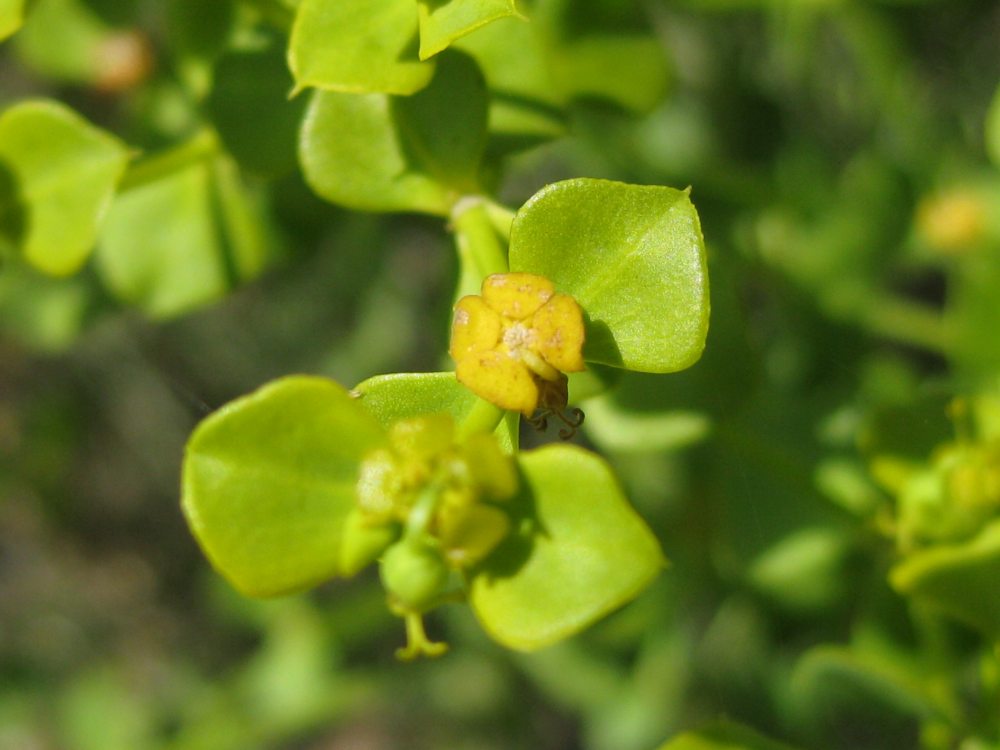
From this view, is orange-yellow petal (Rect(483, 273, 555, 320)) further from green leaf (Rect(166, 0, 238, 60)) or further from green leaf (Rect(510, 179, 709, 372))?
green leaf (Rect(166, 0, 238, 60))

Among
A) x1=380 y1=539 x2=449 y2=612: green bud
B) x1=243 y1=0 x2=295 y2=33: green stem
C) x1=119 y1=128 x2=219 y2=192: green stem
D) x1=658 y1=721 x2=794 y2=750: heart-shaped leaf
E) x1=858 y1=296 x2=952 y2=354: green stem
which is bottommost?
x1=858 y1=296 x2=952 y2=354: green stem

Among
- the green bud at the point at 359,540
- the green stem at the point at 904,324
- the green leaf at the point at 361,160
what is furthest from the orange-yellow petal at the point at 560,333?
the green stem at the point at 904,324

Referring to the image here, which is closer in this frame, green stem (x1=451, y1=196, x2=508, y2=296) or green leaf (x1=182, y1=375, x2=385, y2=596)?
green leaf (x1=182, y1=375, x2=385, y2=596)

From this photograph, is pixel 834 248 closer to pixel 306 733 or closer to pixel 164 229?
pixel 164 229

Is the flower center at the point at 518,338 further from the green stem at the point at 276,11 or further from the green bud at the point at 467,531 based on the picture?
the green stem at the point at 276,11

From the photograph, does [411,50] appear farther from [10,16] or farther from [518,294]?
[10,16]

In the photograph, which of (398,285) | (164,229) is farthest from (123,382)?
(164,229)

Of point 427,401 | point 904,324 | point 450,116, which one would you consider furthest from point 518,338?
point 904,324

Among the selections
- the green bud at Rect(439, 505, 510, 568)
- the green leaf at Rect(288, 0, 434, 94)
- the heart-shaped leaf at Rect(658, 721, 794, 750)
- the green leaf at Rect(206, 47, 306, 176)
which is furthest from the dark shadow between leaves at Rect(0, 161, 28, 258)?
the heart-shaped leaf at Rect(658, 721, 794, 750)
